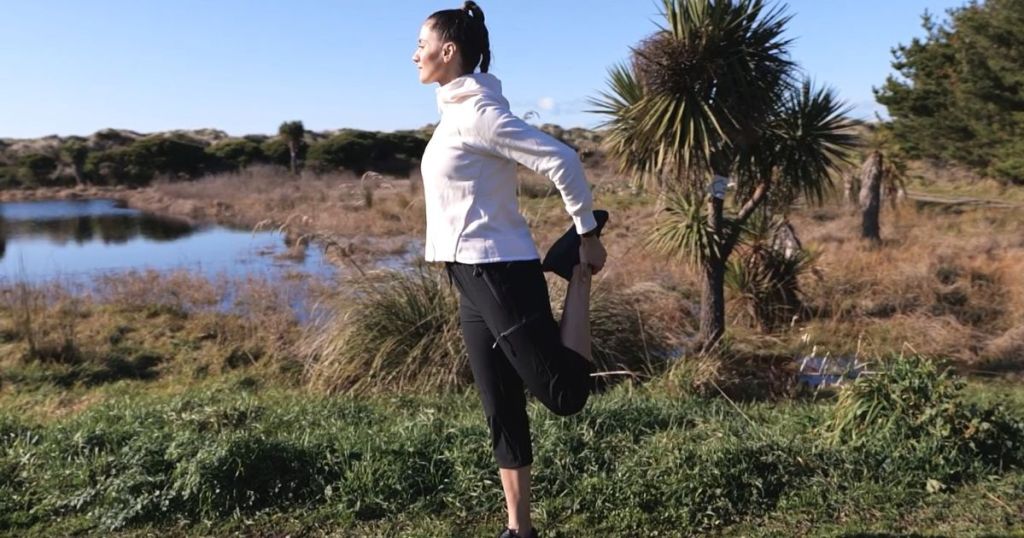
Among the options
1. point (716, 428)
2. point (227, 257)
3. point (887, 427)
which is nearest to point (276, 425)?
point (716, 428)

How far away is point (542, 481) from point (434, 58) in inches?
82.6

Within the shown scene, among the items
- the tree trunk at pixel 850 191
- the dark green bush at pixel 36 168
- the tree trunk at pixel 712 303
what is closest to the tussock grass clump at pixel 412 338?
the tree trunk at pixel 712 303

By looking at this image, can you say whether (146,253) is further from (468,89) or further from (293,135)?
(293,135)

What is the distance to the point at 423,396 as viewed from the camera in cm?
638

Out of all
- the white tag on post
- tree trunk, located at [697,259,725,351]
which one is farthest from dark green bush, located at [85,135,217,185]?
the white tag on post

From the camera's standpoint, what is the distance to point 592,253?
275cm

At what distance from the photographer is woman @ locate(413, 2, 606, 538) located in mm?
2641

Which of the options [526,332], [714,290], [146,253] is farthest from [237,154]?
[526,332]

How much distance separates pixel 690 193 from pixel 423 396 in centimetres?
360

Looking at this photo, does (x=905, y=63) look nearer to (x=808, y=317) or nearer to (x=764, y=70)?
(x=808, y=317)

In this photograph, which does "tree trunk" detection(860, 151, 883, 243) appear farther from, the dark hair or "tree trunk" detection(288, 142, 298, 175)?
"tree trunk" detection(288, 142, 298, 175)

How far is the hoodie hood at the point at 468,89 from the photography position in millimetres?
2711

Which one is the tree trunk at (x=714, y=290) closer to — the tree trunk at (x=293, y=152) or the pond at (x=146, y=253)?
the pond at (x=146, y=253)

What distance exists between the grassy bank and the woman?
1061 mm
